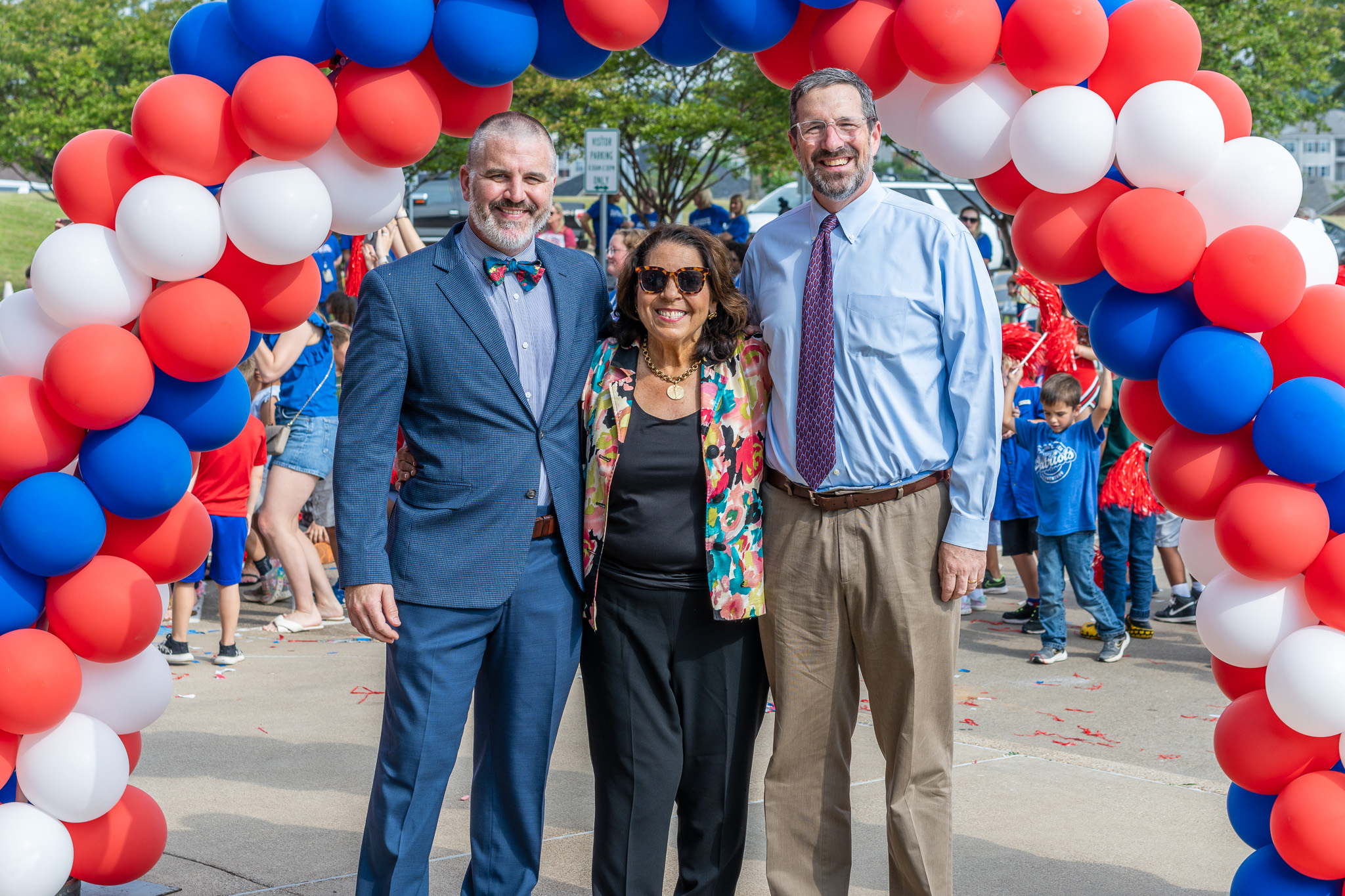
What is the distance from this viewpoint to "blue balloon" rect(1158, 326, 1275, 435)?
323 centimetres

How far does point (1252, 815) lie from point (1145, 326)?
1295 mm

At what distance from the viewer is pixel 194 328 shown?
339 centimetres

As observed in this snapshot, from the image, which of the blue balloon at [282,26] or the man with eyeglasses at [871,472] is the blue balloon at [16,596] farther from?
the man with eyeglasses at [871,472]

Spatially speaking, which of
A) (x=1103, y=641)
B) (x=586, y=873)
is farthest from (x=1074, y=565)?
(x=586, y=873)

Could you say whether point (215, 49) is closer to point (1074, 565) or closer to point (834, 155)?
point (834, 155)

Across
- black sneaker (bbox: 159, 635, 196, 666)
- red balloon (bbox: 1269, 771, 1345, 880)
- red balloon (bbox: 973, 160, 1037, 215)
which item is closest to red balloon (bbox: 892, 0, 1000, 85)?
red balloon (bbox: 973, 160, 1037, 215)

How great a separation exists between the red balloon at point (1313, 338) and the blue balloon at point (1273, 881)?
47.5 inches

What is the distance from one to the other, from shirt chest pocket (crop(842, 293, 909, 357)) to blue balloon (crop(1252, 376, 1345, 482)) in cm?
92

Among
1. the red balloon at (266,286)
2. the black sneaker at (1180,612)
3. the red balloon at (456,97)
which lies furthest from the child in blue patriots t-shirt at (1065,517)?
the red balloon at (266,286)

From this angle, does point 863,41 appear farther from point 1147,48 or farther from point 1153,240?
point 1153,240

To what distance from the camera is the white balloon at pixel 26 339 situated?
3.47 m

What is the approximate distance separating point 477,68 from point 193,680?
4447 mm

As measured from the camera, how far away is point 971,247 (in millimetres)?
3547

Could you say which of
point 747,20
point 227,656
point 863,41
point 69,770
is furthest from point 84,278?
point 227,656
